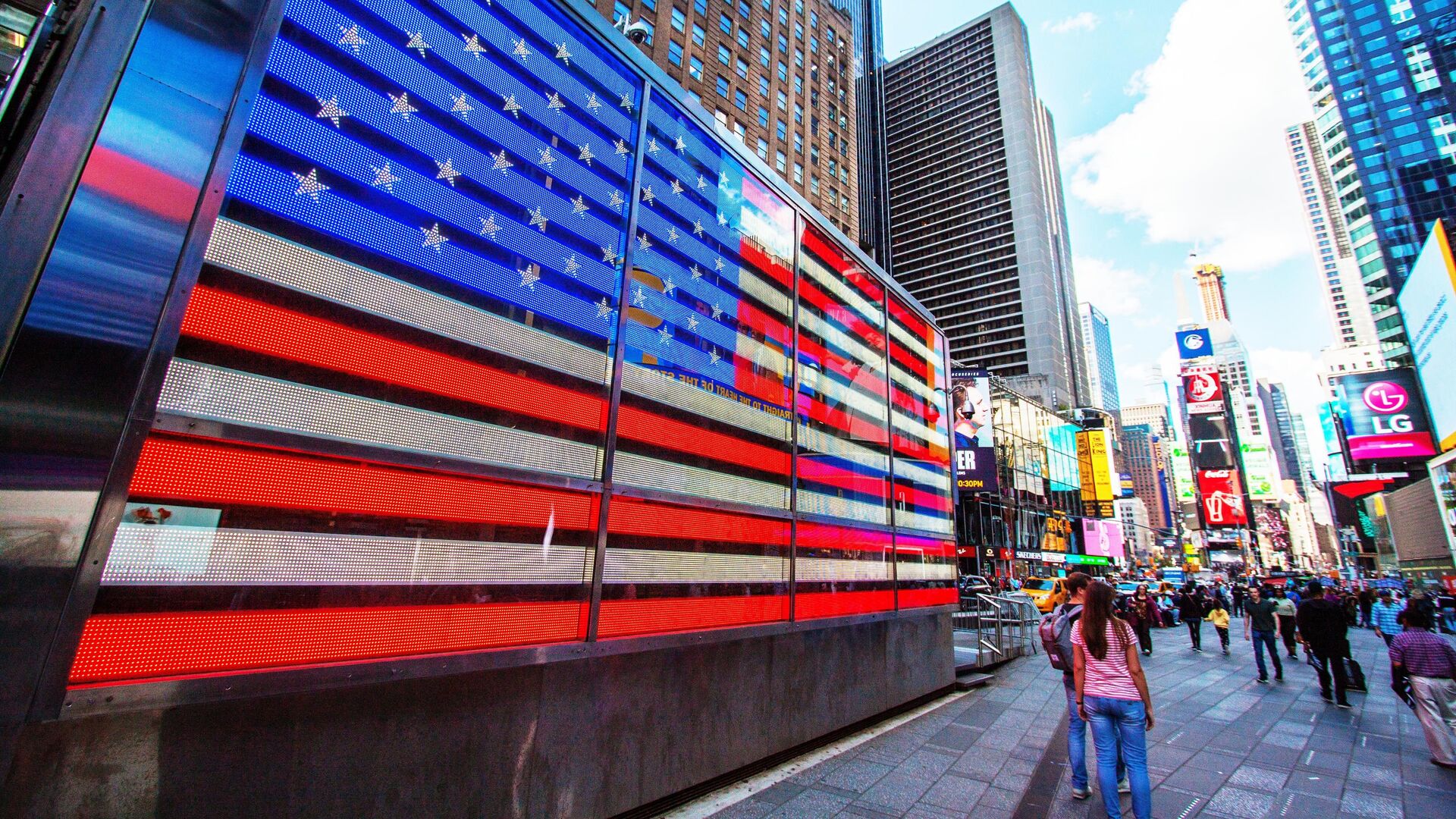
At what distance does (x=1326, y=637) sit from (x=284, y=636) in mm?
14248

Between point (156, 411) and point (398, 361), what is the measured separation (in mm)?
1066

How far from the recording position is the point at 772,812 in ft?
15.0

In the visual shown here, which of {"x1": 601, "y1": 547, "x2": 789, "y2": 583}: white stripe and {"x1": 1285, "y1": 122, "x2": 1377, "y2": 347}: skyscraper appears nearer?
{"x1": 601, "y1": 547, "x2": 789, "y2": 583}: white stripe

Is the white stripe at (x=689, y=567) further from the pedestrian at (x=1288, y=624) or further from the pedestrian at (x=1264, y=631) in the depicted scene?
the pedestrian at (x=1288, y=624)

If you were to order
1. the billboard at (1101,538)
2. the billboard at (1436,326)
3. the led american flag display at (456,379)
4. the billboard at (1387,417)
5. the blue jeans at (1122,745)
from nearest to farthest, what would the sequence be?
the led american flag display at (456,379), the blue jeans at (1122,745), the billboard at (1436,326), the billboard at (1387,417), the billboard at (1101,538)

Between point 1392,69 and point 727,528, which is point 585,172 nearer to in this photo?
point 727,528

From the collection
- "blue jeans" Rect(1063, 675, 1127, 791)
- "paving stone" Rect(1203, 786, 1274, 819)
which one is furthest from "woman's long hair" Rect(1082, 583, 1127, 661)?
"paving stone" Rect(1203, 786, 1274, 819)

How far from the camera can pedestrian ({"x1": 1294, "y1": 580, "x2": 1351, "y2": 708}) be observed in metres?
9.27

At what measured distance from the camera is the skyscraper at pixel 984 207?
86125 millimetres

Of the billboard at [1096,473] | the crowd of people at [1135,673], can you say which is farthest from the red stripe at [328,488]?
the billboard at [1096,473]

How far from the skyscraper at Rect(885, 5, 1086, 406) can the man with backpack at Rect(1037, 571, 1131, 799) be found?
79765mm

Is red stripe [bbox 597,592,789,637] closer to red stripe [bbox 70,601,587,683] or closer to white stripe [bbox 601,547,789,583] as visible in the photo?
white stripe [bbox 601,547,789,583]

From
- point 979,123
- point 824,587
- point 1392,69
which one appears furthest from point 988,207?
point 824,587

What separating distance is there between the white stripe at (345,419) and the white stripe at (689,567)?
810 millimetres
